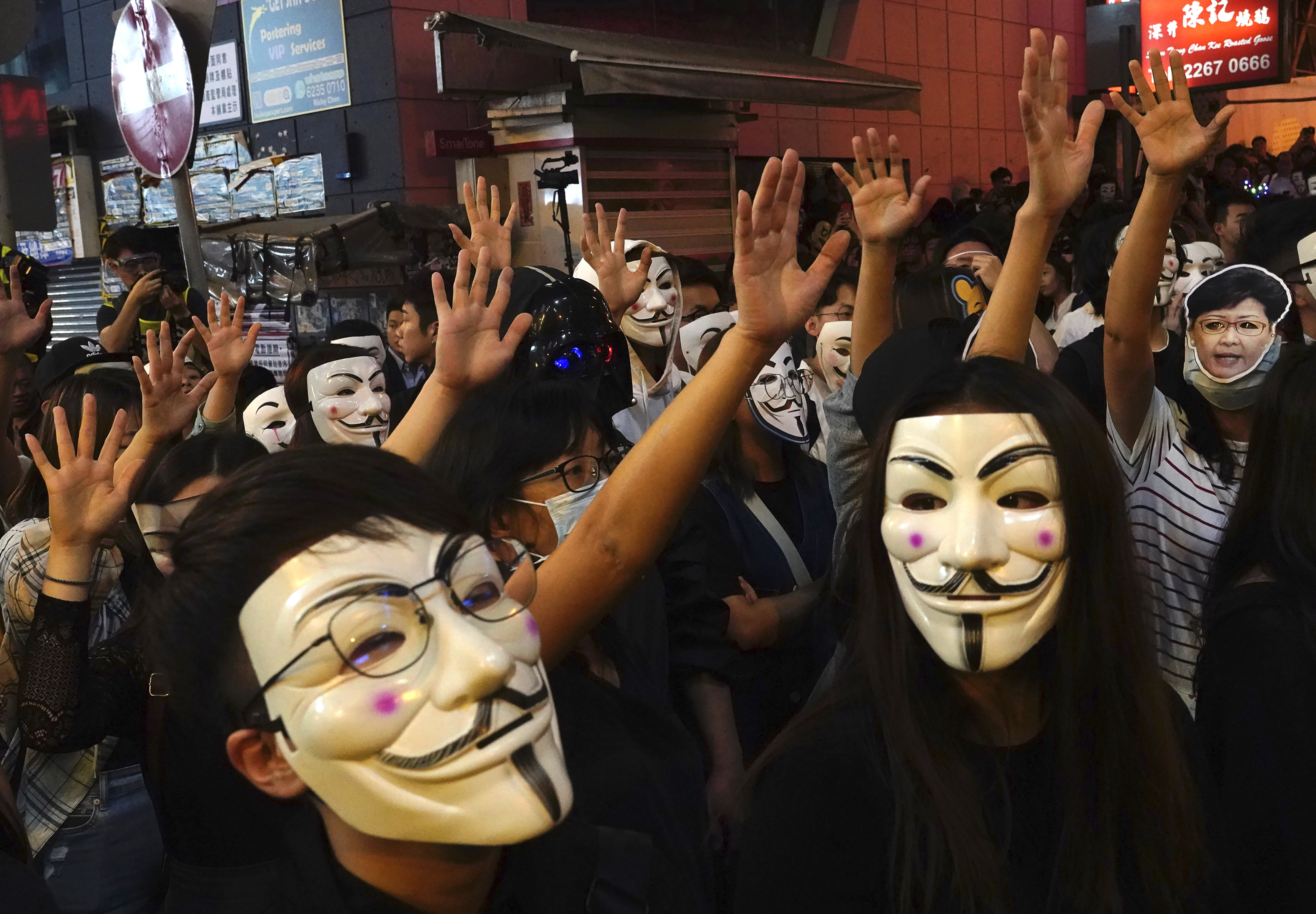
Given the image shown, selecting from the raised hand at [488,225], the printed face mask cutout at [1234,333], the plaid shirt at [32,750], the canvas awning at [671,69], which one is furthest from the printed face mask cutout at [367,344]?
the canvas awning at [671,69]

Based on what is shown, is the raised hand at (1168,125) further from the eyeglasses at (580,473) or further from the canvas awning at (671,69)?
the canvas awning at (671,69)

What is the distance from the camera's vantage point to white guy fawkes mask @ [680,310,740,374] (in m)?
4.24

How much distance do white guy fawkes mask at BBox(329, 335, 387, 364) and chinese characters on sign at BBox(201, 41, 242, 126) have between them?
812 cm

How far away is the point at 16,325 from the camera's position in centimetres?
336

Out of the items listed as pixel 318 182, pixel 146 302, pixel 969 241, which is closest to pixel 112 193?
pixel 318 182

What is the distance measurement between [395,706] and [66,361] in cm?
449

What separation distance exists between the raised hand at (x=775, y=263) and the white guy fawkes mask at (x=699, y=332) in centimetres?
218

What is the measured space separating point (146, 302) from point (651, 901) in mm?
4607

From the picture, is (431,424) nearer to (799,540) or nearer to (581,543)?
(581,543)

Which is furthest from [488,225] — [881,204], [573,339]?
[881,204]

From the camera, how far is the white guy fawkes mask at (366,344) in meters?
4.07

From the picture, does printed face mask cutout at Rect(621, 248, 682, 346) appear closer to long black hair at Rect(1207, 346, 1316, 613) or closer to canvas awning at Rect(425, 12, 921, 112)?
long black hair at Rect(1207, 346, 1316, 613)

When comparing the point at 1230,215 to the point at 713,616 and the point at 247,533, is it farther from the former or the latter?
the point at 247,533

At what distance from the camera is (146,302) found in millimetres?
5434
